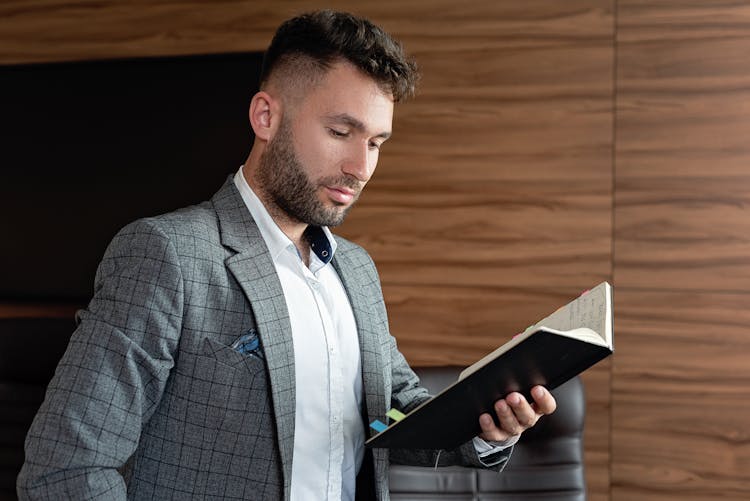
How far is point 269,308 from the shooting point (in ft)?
4.26

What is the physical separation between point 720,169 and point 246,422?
1.90 metres

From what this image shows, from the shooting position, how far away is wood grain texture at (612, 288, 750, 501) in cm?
254

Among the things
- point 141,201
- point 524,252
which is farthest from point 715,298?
point 141,201

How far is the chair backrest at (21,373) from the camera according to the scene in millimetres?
2033

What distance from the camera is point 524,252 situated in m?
2.73

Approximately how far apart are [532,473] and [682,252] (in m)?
0.97

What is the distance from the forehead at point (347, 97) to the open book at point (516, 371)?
0.46 meters

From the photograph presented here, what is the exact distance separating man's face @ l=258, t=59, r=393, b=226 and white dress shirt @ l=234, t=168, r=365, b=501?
2.9 inches

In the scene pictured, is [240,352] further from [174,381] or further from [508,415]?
[508,415]

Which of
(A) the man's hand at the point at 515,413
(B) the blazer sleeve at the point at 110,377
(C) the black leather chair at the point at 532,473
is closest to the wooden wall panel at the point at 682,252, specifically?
(C) the black leather chair at the point at 532,473

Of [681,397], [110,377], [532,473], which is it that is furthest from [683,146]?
[110,377]

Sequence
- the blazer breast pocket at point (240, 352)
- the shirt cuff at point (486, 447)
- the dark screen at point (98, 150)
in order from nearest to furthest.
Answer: the blazer breast pocket at point (240, 352)
the shirt cuff at point (486, 447)
the dark screen at point (98, 150)

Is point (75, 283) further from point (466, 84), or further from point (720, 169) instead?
point (720, 169)

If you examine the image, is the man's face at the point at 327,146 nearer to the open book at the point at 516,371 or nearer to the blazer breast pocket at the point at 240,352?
the blazer breast pocket at the point at 240,352
